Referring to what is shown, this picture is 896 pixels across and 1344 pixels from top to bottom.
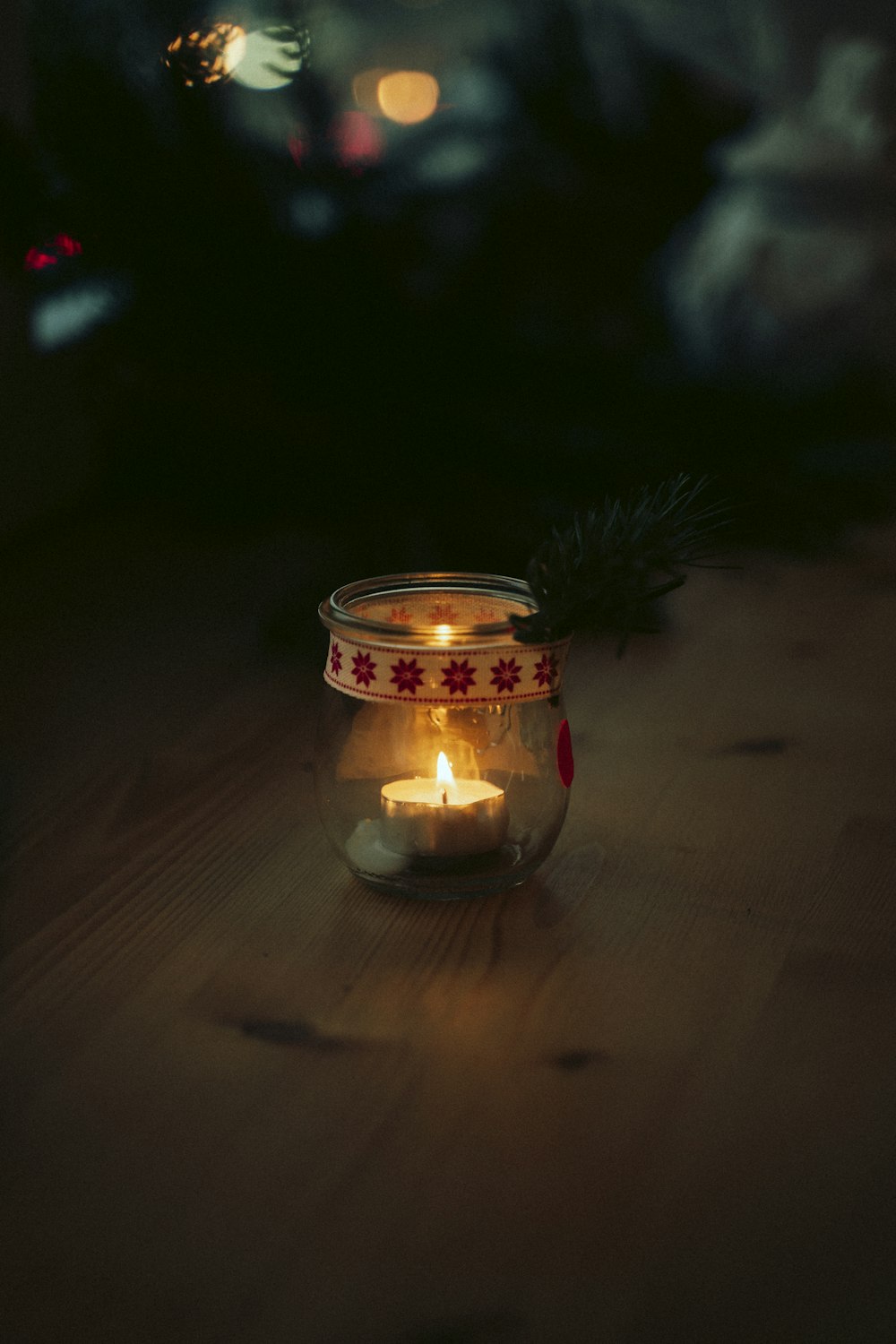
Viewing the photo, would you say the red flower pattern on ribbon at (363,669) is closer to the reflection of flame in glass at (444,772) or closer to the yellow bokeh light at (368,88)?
the reflection of flame in glass at (444,772)

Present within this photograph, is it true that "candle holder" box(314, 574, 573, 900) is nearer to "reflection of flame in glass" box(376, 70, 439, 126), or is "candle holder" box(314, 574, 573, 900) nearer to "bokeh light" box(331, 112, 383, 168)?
"bokeh light" box(331, 112, 383, 168)

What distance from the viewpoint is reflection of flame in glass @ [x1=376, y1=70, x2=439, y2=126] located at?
101 centimetres

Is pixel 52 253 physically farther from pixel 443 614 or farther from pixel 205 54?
pixel 443 614

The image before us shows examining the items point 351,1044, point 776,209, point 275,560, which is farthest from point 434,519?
point 351,1044

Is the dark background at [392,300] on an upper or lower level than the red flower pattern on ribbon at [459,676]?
upper

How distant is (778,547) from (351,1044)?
1.08 m

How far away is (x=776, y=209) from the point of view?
56.3 inches

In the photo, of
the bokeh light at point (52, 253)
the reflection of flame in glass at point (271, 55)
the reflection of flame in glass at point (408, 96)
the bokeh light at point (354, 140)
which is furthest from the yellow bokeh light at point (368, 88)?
the bokeh light at point (52, 253)

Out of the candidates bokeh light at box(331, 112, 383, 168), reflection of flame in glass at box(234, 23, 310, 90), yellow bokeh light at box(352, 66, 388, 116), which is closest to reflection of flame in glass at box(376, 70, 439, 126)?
yellow bokeh light at box(352, 66, 388, 116)

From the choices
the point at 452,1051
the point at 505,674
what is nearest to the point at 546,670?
the point at 505,674

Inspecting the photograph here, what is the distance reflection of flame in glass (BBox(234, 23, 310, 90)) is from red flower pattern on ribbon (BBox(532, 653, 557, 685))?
368 mm

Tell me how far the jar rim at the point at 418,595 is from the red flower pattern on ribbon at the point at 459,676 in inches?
0.4

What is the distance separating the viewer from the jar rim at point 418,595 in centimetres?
56

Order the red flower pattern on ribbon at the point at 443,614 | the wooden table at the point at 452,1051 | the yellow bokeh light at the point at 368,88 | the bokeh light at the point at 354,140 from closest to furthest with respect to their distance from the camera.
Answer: the wooden table at the point at 452,1051 → the red flower pattern on ribbon at the point at 443,614 → the bokeh light at the point at 354,140 → the yellow bokeh light at the point at 368,88
